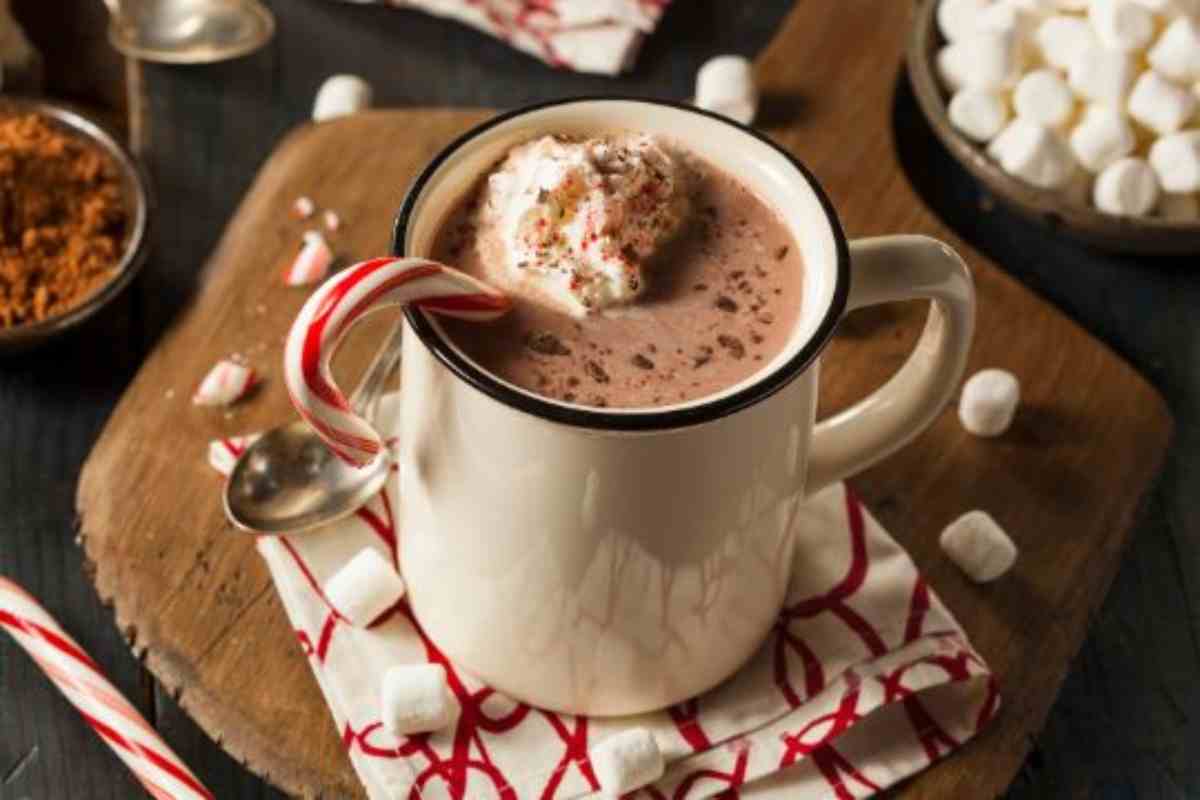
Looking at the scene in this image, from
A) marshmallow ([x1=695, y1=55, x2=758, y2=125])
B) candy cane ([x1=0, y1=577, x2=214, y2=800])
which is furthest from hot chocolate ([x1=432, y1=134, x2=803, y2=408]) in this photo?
marshmallow ([x1=695, y1=55, x2=758, y2=125])

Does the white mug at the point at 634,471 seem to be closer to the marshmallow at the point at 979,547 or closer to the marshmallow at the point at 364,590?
the marshmallow at the point at 364,590

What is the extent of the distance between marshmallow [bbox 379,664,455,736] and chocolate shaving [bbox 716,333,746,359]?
29cm

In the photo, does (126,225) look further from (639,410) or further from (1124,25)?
(1124,25)

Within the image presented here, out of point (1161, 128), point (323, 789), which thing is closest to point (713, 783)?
point (323, 789)

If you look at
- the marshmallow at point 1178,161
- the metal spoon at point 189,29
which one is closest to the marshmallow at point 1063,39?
the marshmallow at point 1178,161

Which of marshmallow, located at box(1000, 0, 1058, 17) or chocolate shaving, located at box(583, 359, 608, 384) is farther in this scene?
marshmallow, located at box(1000, 0, 1058, 17)

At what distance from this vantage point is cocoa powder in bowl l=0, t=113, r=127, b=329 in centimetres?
141

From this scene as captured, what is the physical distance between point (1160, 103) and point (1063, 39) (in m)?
0.10

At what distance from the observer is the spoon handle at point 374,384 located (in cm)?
129

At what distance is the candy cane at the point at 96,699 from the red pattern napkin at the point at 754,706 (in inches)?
4.3

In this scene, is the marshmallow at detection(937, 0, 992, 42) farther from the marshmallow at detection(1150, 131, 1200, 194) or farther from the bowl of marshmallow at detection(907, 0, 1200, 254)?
the marshmallow at detection(1150, 131, 1200, 194)

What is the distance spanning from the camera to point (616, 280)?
1.01 meters

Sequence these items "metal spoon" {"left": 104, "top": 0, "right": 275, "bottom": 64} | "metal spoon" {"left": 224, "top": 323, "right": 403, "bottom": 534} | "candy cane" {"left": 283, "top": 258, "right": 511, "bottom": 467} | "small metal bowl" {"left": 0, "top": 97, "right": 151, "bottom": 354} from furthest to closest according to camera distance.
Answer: "metal spoon" {"left": 104, "top": 0, "right": 275, "bottom": 64}, "small metal bowl" {"left": 0, "top": 97, "right": 151, "bottom": 354}, "metal spoon" {"left": 224, "top": 323, "right": 403, "bottom": 534}, "candy cane" {"left": 283, "top": 258, "right": 511, "bottom": 467}

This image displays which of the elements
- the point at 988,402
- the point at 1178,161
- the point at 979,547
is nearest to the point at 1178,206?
the point at 1178,161
